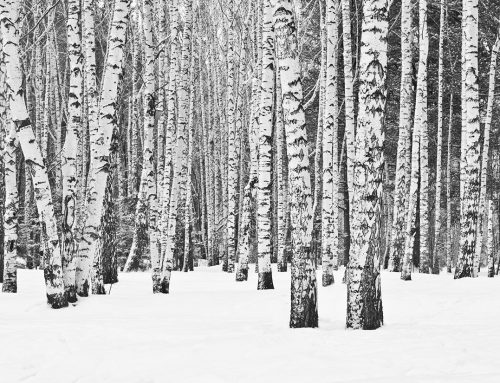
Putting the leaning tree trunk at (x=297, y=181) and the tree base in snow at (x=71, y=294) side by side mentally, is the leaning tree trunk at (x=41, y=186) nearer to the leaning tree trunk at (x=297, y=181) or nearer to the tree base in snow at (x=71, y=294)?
the tree base in snow at (x=71, y=294)

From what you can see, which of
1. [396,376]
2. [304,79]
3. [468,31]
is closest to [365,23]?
[396,376]

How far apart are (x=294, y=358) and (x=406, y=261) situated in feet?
26.5

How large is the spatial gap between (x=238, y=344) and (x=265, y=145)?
19.0ft

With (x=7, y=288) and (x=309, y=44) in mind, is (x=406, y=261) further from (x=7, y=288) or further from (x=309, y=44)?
(x=309, y=44)

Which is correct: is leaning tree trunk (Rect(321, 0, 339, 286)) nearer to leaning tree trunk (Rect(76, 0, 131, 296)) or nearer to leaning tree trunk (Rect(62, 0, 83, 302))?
leaning tree trunk (Rect(76, 0, 131, 296))

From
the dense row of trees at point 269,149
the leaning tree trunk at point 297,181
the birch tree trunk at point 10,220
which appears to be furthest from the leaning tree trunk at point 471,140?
the birch tree trunk at point 10,220

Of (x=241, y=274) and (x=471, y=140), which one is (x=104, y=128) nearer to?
(x=241, y=274)

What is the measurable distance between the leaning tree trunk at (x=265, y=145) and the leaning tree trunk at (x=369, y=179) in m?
4.42

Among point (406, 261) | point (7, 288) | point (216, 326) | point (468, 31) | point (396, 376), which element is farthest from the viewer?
point (406, 261)

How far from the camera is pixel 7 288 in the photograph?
9312 mm

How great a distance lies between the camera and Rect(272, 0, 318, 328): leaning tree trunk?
5973 mm

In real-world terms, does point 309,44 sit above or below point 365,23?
above

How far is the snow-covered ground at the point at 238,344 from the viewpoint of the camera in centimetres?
414

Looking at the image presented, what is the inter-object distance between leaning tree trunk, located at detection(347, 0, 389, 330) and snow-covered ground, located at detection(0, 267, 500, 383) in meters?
0.35
